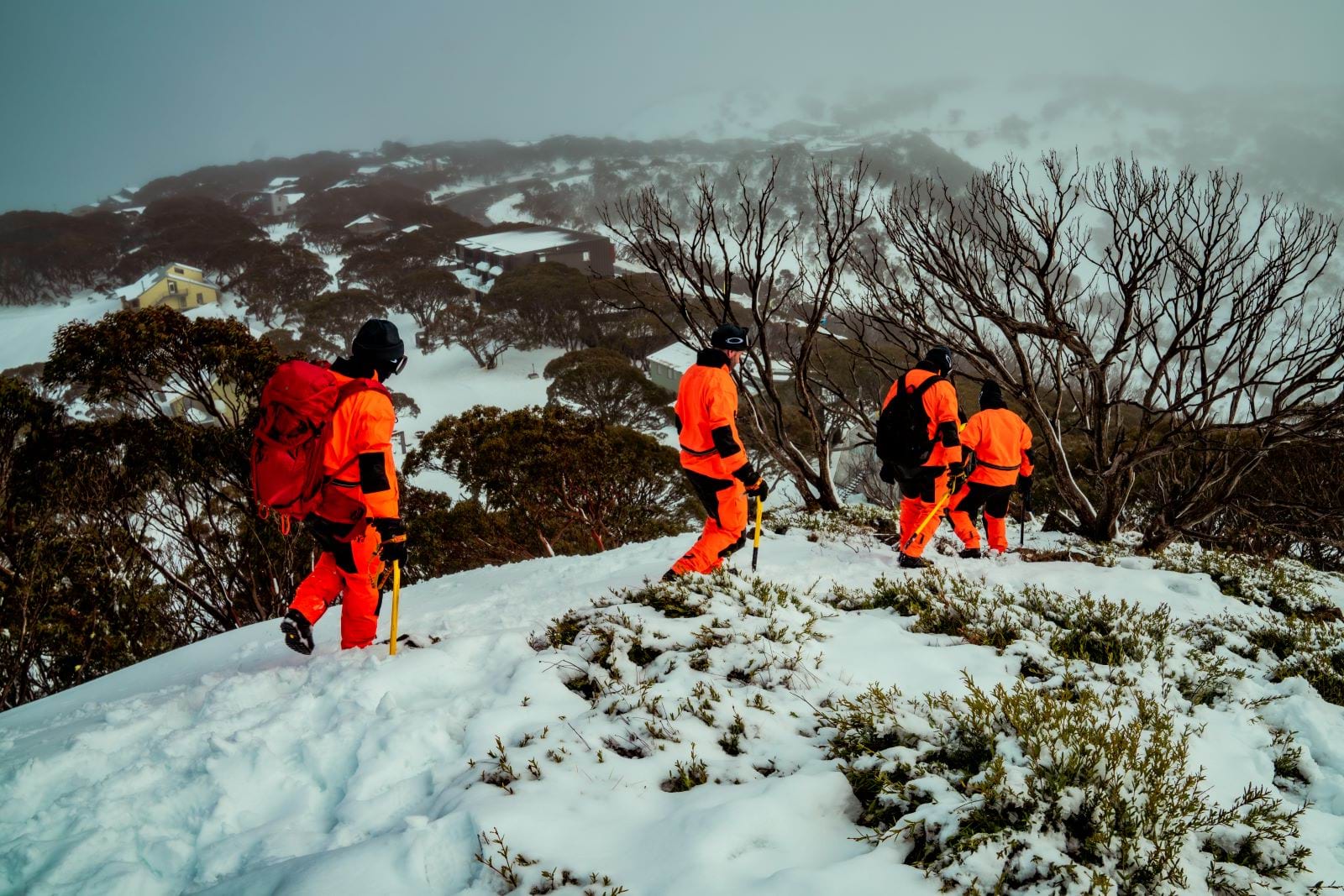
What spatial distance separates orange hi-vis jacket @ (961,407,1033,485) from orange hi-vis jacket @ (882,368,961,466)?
43.9 inches

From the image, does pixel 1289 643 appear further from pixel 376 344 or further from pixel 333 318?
pixel 333 318

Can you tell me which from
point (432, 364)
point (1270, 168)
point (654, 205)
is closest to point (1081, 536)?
point (654, 205)

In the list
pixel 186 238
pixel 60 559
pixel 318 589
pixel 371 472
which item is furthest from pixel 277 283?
pixel 371 472

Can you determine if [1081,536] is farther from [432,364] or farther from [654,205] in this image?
[432,364]

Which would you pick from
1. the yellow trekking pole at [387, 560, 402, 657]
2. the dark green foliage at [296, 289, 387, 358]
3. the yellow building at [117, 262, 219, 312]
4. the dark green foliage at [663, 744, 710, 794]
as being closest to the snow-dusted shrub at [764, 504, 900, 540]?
the yellow trekking pole at [387, 560, 402, 657]

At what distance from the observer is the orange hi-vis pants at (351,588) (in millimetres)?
4578

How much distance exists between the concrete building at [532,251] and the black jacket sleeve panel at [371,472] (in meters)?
56.3

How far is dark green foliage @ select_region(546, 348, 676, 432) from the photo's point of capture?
28.2m

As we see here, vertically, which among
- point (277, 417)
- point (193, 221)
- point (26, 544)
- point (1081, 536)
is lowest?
point (1081, 536)

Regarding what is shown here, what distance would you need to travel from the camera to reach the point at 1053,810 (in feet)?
8.14

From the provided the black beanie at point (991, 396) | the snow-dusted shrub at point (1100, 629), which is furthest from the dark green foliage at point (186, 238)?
the snow-dusted shrub at point (1100, 629)

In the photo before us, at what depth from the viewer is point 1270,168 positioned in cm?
14488

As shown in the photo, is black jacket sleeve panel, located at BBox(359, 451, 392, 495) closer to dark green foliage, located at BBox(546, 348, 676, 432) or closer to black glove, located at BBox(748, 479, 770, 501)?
black glove, located at BBox(748, 479, 770, 501)

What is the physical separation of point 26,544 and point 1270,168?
205749 mm
